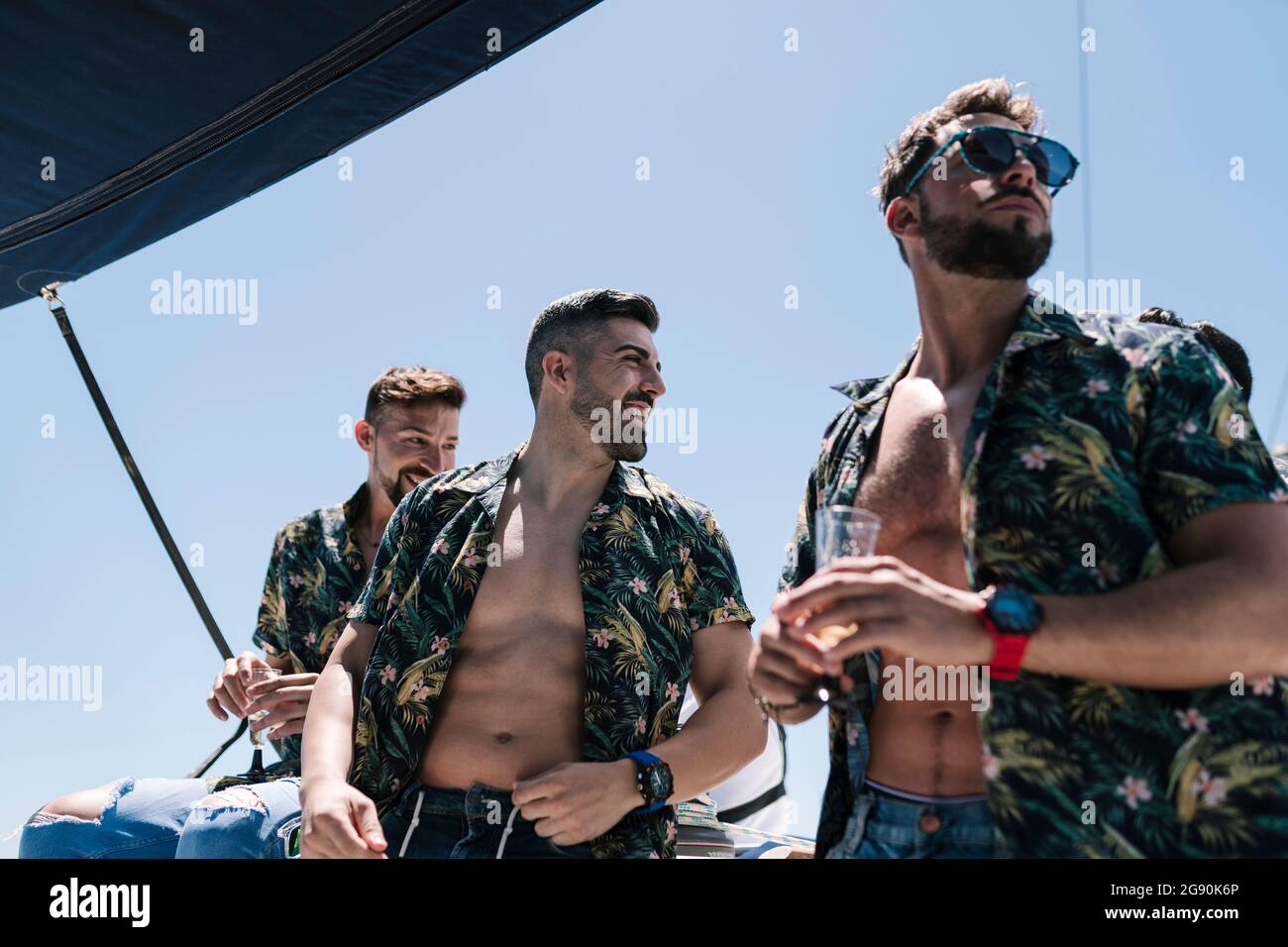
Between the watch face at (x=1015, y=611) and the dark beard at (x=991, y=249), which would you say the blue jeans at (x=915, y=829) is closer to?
the watch face at (x=1015, y=611)

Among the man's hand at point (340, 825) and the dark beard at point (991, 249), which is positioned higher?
the dark beard at point (991, 249)

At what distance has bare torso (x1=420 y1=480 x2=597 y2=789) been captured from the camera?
8.63 ft

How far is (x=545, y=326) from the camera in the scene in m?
3.34

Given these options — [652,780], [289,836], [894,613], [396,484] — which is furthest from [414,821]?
[396,484]

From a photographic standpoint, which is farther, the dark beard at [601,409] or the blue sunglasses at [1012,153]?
the dark beard at [601,409]

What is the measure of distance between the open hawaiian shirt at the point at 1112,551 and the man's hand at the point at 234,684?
8.45 ft

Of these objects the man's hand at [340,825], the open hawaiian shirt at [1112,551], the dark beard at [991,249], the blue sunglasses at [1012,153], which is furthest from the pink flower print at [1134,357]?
the man's hand at [340,825]

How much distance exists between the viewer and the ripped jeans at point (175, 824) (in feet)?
11.0

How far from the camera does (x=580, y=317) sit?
10.7 ft

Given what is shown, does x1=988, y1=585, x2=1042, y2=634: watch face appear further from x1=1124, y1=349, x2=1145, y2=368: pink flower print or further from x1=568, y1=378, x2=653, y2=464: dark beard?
x1=568, y1=378, x2=653, y2=464: dark beard

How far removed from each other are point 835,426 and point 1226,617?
908 millimetres

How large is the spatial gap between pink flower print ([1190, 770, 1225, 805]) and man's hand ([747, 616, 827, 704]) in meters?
0.51
